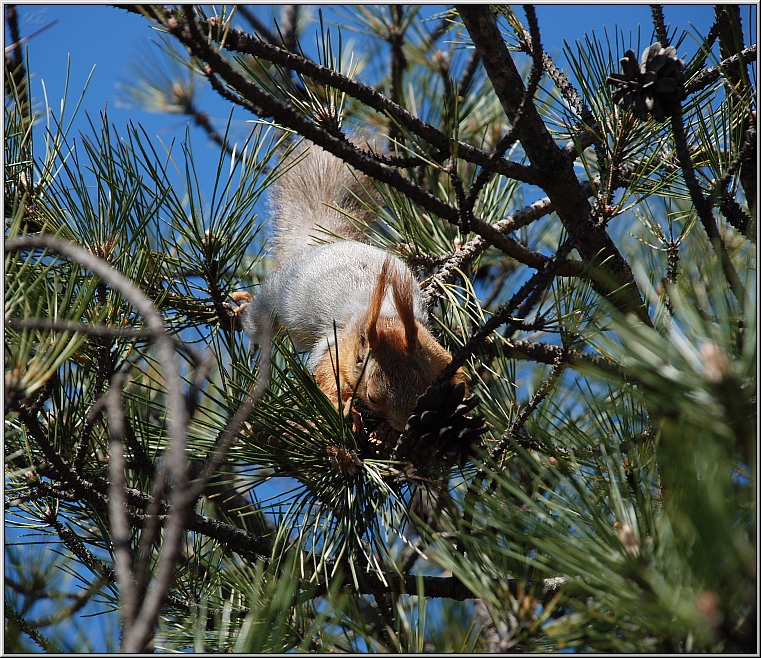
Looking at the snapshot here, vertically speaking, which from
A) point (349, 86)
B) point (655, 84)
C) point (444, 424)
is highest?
point (349, 86)

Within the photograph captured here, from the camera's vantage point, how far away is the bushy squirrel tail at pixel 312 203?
6.81ft

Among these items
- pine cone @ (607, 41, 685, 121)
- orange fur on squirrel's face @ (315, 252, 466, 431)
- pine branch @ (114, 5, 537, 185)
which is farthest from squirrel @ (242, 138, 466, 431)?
pine cone @ (607, 41, 685, 121)

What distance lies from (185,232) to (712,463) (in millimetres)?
1093

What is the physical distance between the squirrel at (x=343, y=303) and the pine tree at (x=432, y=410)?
102 millimetres

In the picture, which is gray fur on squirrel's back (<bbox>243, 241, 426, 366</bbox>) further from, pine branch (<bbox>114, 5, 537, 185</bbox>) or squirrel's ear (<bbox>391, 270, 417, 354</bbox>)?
pine branch (<bbox>114, 5, 537, 185</bbox>)

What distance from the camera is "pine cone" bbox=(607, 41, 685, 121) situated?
0.75 m

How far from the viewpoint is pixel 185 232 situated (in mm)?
1239

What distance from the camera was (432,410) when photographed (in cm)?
87

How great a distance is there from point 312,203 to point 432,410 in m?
1.42

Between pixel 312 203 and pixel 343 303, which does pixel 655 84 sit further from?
pixel 312 203

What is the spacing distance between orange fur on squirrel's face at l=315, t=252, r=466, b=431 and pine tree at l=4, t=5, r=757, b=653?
0.27 ft

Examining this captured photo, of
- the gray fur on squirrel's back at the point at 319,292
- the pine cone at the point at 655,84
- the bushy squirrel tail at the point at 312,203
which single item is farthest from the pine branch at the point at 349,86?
the bushy squirrel tail at the point at 312,203

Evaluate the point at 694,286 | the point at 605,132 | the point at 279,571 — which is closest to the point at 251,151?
the point at 605,132

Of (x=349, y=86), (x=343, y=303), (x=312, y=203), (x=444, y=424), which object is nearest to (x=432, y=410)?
(x=444, y=424)
